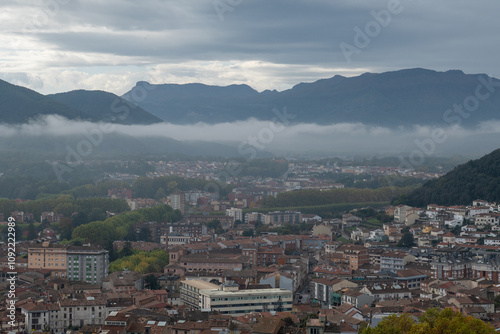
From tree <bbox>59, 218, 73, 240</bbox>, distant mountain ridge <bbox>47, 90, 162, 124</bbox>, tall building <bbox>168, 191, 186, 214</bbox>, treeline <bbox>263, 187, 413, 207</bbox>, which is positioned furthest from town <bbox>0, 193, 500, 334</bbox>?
distant mountain ridge <bbox>47, 90, 162, 124</bbox>

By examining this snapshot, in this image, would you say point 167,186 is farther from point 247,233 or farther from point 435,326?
point 435,326

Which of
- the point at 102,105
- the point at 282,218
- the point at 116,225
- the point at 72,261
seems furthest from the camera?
the point at 102,105

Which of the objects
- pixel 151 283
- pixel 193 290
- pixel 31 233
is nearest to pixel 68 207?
pixel 31 233

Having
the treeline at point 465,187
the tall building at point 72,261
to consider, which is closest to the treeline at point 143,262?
the tall building at point 72,261

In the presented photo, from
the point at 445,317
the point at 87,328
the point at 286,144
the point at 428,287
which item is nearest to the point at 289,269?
the point at 428,287

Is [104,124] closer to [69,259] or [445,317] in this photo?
[69,259]

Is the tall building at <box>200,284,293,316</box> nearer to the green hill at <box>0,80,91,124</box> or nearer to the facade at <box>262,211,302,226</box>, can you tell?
the facade at <box>262,211,302,226</box>
